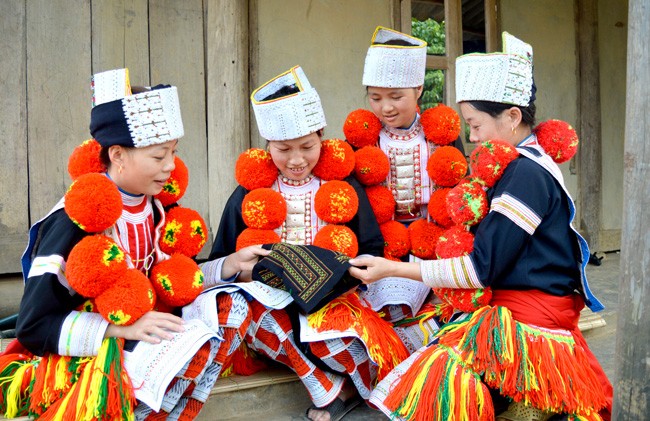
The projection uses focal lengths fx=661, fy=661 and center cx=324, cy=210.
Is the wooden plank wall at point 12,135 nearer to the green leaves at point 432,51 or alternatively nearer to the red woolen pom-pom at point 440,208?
the red woolen pom-pom at point 440,208

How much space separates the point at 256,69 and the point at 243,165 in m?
1.49

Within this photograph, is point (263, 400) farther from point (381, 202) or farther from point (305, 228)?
point (381, 202)

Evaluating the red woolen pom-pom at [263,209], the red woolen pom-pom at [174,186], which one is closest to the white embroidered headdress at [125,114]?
the red woolen pom-pom at [174,186]

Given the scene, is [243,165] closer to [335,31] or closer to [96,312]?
[96,312]

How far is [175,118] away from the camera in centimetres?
257

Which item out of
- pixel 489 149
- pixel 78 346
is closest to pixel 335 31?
pixel 489 149

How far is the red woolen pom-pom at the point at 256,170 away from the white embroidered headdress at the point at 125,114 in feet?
1.99

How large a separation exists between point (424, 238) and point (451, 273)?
607 mm

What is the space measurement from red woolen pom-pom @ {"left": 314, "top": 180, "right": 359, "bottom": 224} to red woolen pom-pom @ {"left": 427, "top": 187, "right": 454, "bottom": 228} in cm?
42

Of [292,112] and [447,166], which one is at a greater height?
[292,112]

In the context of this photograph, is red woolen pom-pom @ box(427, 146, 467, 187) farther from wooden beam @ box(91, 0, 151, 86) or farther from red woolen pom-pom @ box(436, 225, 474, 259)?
wooden beam @ box(91, 0, 151, 86)

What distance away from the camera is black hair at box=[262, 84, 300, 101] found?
2982mm

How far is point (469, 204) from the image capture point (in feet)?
8.76

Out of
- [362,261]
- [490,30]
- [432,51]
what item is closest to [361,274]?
[362,261]
